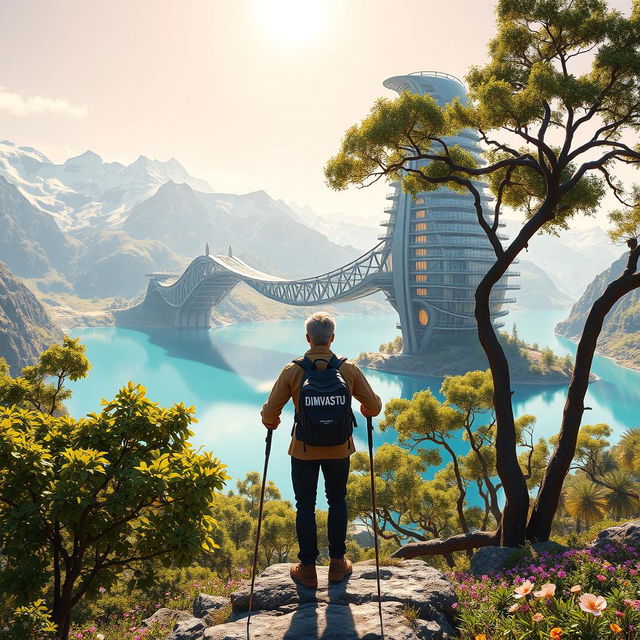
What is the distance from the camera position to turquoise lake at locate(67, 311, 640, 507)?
4403cm

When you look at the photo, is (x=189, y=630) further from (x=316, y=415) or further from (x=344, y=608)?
(x=316, y=415)

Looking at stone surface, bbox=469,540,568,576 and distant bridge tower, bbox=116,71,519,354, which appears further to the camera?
distant bridge tower, bbox=116,71,519,354

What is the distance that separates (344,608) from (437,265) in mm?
75017

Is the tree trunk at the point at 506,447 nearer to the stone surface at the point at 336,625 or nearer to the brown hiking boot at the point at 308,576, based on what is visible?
the stone surface at the point at 336,625

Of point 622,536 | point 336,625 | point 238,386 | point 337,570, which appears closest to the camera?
point 336,625

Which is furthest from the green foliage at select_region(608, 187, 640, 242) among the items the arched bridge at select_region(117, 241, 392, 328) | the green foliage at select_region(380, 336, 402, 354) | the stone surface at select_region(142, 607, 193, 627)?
the green foliage at select_region(380, 336, 402, 354)

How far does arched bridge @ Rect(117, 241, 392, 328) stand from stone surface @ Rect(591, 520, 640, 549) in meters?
73.9

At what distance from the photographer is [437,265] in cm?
7700

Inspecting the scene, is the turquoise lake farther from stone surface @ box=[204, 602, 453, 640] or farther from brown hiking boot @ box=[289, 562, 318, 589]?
stone surface @ box=[204, 602, 453, 640]

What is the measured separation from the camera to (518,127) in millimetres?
8953

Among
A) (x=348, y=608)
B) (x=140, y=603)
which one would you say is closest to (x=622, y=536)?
(x=348, y=608)

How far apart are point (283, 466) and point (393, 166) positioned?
31.7 metres

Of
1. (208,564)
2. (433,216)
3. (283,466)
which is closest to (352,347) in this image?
(433,216)

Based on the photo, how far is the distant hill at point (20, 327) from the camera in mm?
82938
